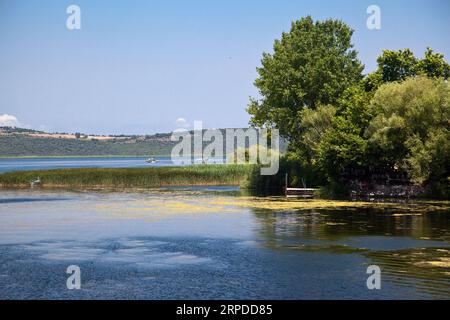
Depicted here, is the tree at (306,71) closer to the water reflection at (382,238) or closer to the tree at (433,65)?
the tree at (433,65)

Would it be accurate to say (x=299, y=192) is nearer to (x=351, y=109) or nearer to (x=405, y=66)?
(x=351, y=109)

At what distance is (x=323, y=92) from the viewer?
275 ft

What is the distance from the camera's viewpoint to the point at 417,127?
62.7 metres

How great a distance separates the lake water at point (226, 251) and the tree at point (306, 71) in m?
30.0

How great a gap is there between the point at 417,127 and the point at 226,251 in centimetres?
3558

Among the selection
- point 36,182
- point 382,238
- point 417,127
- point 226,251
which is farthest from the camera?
point 36,182

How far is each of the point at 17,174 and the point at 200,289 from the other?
253 ft

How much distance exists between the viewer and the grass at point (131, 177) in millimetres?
93312

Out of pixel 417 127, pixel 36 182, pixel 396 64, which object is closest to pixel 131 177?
pixel 36 182

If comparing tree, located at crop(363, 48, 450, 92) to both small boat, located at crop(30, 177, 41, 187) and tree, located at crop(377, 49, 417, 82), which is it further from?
small boat, located at crop(30, 177, 41, 187)

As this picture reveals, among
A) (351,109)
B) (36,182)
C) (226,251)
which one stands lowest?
(226,251)

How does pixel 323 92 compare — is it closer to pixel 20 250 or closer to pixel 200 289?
pixel 20 250
